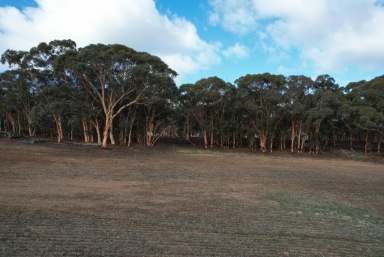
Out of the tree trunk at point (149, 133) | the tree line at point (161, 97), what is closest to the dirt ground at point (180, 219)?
the tree line at point (161, 97)

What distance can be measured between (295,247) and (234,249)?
106 centimetres

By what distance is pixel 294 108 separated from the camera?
2995 centimetres

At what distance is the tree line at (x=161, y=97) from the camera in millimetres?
26417

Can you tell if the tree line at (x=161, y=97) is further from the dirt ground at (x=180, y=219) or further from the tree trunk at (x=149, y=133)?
the dirt ground at (x=180, y=219)

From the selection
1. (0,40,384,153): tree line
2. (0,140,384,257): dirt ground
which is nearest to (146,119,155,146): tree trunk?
(0,40,384,153): tree line

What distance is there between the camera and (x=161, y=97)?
28.9 meters

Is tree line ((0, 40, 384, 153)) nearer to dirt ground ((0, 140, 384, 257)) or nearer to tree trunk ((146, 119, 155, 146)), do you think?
tree trunk ((146, 119, 155, 146))

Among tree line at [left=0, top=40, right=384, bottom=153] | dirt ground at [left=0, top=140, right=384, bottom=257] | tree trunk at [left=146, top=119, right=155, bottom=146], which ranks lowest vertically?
dirt ground at [left=0, top=140, right=384, bottom=257]

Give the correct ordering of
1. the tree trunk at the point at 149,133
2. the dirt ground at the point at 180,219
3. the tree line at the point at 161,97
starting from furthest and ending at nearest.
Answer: the tree trunk at the point at 149,133 → the tree line at the point at 161,97 → the dirt ground at the point at 180,219

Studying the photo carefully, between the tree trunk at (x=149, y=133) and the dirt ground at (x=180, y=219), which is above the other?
the tree trunk at (x=149, y=133)

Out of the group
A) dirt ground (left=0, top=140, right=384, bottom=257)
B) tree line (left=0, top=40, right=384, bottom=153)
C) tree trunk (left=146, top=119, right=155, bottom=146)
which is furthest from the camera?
tree trunk (left=146, top=119, right=155, bottom=146)

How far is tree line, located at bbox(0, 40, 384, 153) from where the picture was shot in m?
26.4

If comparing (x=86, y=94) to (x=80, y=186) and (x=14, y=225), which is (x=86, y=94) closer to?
(x=80, y=186)

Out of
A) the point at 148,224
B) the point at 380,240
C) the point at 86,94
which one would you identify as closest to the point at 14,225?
the point at 148,224
